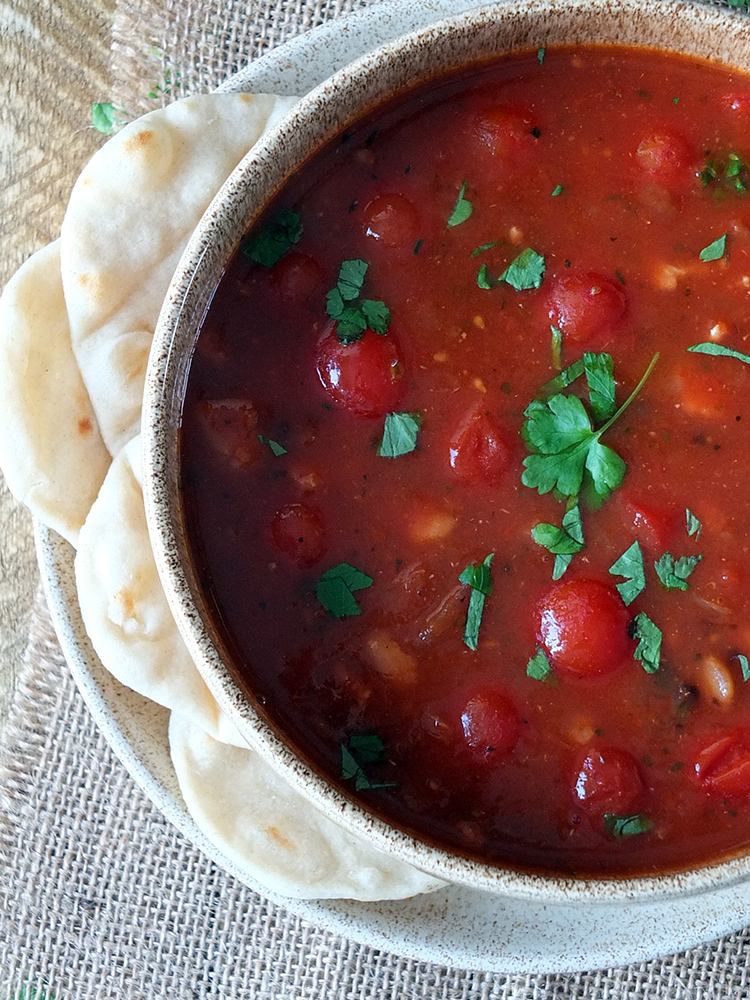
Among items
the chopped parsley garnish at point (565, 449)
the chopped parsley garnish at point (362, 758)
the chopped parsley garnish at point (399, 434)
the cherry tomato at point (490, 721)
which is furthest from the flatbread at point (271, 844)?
the chopped parsley garnish at point (565, 449)

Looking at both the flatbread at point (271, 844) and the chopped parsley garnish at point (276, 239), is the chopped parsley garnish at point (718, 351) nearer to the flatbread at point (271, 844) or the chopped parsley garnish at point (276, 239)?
the chopped parsley garnish at point (276, 239)

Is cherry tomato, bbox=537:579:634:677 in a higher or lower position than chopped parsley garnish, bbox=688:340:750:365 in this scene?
lower

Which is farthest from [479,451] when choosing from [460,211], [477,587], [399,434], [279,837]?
[279,837]

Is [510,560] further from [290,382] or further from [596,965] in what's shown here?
[596,965]

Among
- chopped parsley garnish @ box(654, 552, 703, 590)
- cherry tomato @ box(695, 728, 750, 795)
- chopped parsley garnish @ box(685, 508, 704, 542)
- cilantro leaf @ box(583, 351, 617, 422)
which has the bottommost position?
cherry tomato @ box(695, 728, 750, 795)

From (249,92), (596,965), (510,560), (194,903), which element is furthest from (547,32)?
(194,903)

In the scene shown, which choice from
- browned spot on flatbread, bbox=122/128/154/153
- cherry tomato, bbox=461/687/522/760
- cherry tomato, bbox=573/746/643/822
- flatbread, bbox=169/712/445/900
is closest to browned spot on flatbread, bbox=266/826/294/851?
flatbread, bbox=169/712/445/900

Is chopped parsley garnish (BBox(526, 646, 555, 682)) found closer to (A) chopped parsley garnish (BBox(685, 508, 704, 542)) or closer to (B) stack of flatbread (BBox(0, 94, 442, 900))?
(A) chopped parsley garnish (BBox(685, 508, 704, 542))
